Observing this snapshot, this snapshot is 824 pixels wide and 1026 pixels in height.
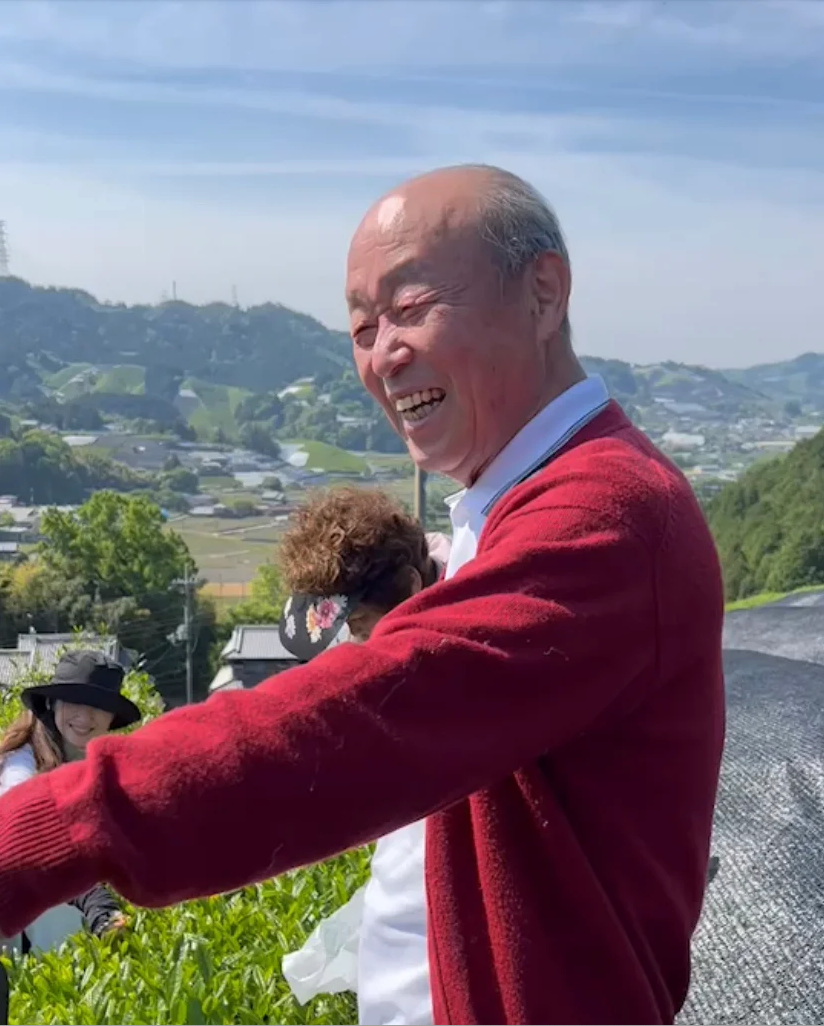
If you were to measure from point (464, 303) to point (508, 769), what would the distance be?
20.4 inches

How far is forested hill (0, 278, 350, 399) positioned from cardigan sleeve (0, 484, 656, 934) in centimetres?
5436

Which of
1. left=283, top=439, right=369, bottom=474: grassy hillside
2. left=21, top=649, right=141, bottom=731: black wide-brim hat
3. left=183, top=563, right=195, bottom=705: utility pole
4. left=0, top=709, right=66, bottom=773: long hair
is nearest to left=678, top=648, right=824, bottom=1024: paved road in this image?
left=21, top=649, right=141, bottom=731: black wide-brim hat

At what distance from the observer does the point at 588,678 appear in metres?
1.12

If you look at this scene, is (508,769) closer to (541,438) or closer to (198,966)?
(541,438)

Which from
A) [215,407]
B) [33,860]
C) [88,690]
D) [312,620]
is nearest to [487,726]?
[33,860]

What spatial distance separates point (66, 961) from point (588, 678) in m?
1.71

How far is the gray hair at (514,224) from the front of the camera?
1.35 m

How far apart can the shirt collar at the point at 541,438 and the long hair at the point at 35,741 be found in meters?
3.02

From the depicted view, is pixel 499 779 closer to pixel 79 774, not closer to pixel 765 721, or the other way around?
pixel 79 774

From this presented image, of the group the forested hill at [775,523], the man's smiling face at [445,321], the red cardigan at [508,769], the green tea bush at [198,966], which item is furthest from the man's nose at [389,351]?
the forested hill at [775,523]

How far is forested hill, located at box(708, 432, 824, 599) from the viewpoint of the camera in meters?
24.2

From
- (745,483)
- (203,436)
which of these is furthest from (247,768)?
(203,436)

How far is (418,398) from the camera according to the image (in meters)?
1.42

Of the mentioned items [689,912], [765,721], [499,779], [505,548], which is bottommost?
[765,721]
